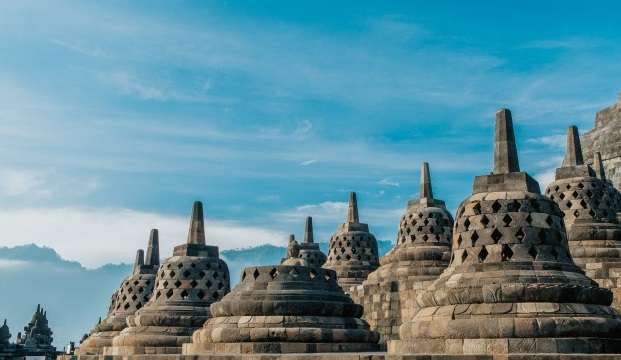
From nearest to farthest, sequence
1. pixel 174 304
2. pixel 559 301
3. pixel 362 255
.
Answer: pixel 559 301
pixel 174 304
pixel 362 255

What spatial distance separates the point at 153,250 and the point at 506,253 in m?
19.3

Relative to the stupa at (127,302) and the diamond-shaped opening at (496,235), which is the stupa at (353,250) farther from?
the diamond-shaped opening at (496,235)

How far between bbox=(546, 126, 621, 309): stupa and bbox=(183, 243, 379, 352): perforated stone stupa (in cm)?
830

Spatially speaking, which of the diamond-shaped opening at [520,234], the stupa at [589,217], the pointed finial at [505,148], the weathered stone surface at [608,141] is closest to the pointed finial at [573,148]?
the stupa at [589,217]

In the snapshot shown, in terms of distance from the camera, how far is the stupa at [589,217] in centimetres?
2291

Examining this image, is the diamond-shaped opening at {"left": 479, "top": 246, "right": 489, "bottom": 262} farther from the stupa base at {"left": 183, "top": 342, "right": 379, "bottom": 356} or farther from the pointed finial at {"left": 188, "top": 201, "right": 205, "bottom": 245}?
the pointed finial at {"left": 188, "top": 201, "right": 205, "bottom": 245}

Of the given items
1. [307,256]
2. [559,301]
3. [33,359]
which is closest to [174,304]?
[559,301]

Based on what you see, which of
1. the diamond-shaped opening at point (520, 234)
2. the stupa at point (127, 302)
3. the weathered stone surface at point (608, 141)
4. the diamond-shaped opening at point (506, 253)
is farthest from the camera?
the weathered stone surface at point (608, 141)

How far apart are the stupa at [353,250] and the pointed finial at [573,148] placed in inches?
442

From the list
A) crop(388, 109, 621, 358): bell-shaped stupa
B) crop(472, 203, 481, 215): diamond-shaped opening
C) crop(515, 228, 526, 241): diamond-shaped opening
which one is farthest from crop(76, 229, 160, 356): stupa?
crop(515, 228, 526, 241): diamond-shaped opening

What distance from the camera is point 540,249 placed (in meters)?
14.6

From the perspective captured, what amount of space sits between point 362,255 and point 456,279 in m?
20.7

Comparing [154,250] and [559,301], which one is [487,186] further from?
[154,250]

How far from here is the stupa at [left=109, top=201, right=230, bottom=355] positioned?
886 inches
